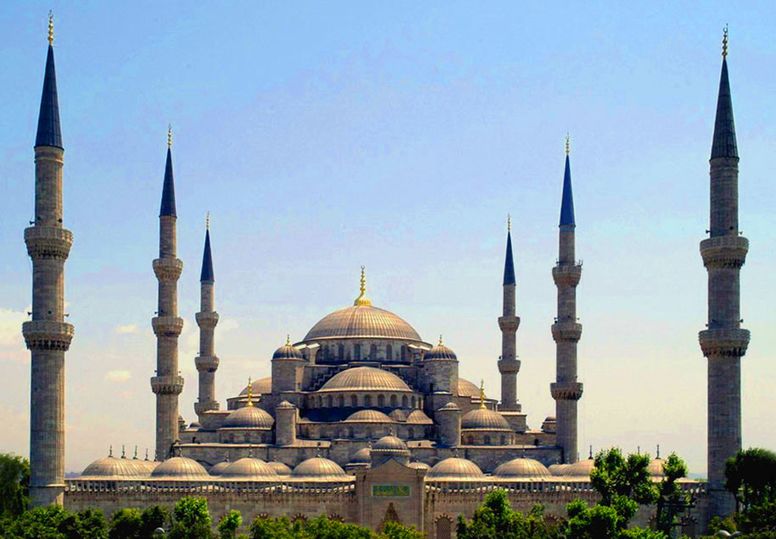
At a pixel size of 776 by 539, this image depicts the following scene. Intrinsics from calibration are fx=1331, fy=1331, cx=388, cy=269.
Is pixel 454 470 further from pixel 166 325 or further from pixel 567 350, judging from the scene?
pixel 166 325

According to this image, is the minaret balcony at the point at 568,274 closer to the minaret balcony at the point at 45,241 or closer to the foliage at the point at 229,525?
the foliage at the point at 229,525

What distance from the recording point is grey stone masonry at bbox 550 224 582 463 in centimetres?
5956

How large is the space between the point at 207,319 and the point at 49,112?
2067 centimetres

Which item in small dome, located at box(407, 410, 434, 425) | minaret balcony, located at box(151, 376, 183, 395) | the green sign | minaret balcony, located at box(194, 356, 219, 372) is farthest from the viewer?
minaret balcony, located at box(194, 356, 219, 372)

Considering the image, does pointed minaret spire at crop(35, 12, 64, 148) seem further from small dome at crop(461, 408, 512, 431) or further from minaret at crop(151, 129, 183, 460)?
small dome at crop(461, 408, 512, 431)

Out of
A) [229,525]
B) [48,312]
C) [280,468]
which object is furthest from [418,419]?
[48,312]

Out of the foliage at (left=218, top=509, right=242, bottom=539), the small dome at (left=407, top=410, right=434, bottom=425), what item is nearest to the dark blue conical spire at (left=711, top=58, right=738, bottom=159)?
the small dome at (left=407, top=410, right=434, bottom=425)

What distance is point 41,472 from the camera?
48188 millimetres

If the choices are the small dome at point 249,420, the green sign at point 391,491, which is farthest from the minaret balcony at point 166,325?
the green sign at point 391,491

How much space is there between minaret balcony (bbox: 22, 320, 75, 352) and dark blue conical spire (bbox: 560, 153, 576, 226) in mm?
24805

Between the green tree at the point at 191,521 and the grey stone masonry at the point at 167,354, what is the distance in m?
11.4

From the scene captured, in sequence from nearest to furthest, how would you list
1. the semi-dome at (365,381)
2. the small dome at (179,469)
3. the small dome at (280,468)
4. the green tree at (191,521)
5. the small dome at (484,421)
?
1. the green tree at (191,521)
2. the small dome at (179,469)
3. the small dome at (280,468)
4. the small dome at (484,421)
5. the semi-dome at (365,381)

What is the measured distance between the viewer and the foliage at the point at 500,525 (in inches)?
1783

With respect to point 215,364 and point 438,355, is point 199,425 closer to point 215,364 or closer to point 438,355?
point 215,364
